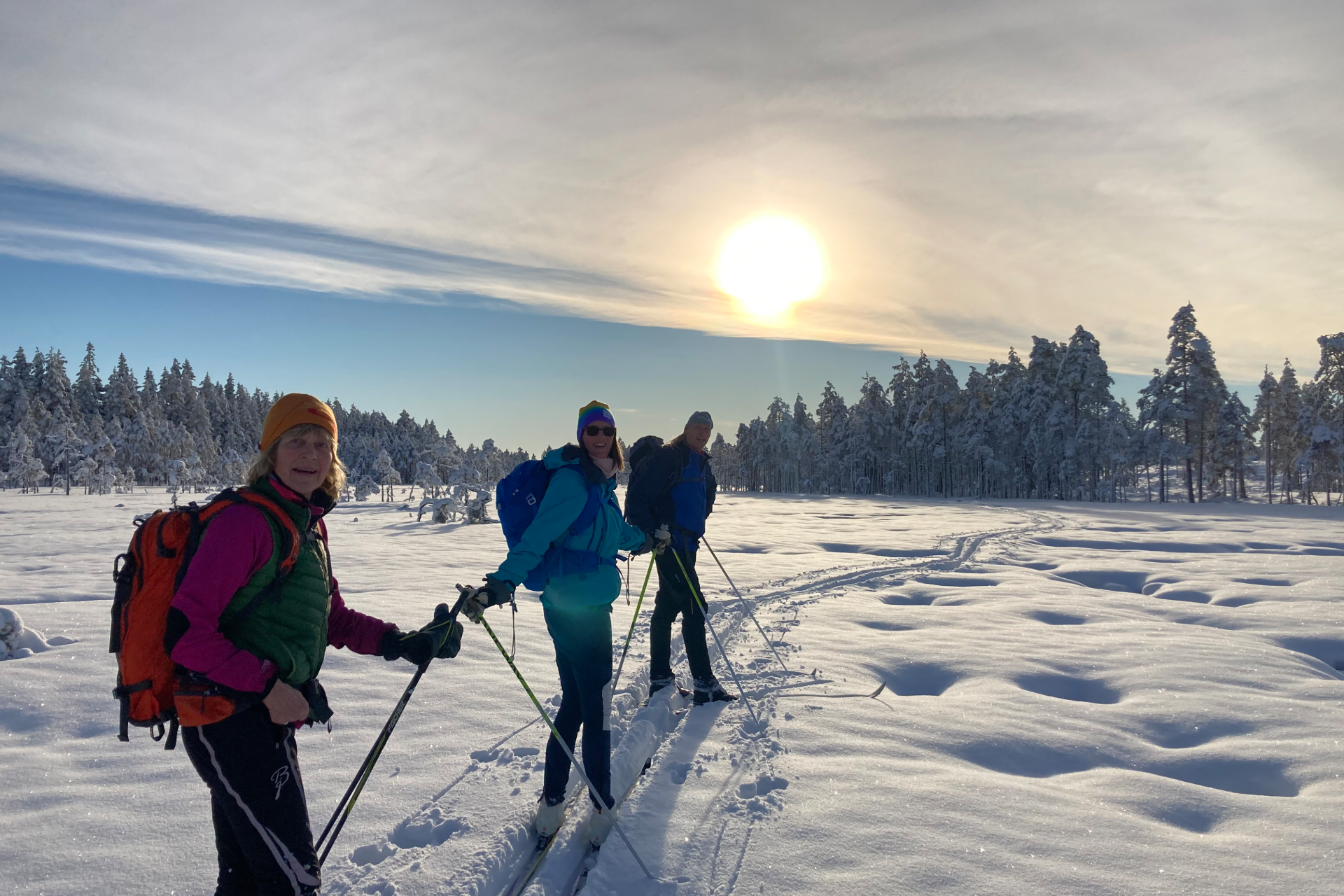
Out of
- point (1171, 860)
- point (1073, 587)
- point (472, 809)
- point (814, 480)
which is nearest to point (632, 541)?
point (472, 809)

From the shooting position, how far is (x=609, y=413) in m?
3.64

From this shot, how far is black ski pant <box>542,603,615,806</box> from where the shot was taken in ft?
11.2

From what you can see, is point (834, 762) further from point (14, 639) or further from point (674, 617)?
point (14, 639)

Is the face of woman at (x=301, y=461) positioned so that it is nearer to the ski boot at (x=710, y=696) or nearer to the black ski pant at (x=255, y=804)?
the black ski pant at (x=255, y=804)

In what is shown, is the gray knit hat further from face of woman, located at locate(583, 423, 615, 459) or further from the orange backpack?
the orange backpack

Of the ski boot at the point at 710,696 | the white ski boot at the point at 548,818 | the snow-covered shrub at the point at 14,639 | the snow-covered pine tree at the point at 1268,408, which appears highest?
the snow-covered pine tree at the point at 1268,408

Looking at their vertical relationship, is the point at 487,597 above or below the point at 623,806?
above

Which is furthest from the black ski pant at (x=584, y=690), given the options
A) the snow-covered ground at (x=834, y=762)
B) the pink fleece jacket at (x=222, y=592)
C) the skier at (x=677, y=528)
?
the skier at (x=677, y=528)

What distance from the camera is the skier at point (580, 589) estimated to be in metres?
3.26

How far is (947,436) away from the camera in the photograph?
57.8 m

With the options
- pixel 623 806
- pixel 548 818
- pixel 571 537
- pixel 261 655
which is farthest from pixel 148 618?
pixel 623 806

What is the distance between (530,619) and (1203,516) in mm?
32789

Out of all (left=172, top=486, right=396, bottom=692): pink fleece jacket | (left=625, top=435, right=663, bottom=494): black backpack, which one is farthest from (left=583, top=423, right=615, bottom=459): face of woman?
(left=625, top=435, right=663, bottom=494): black backpack

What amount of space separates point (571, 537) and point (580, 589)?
0.95 feet
